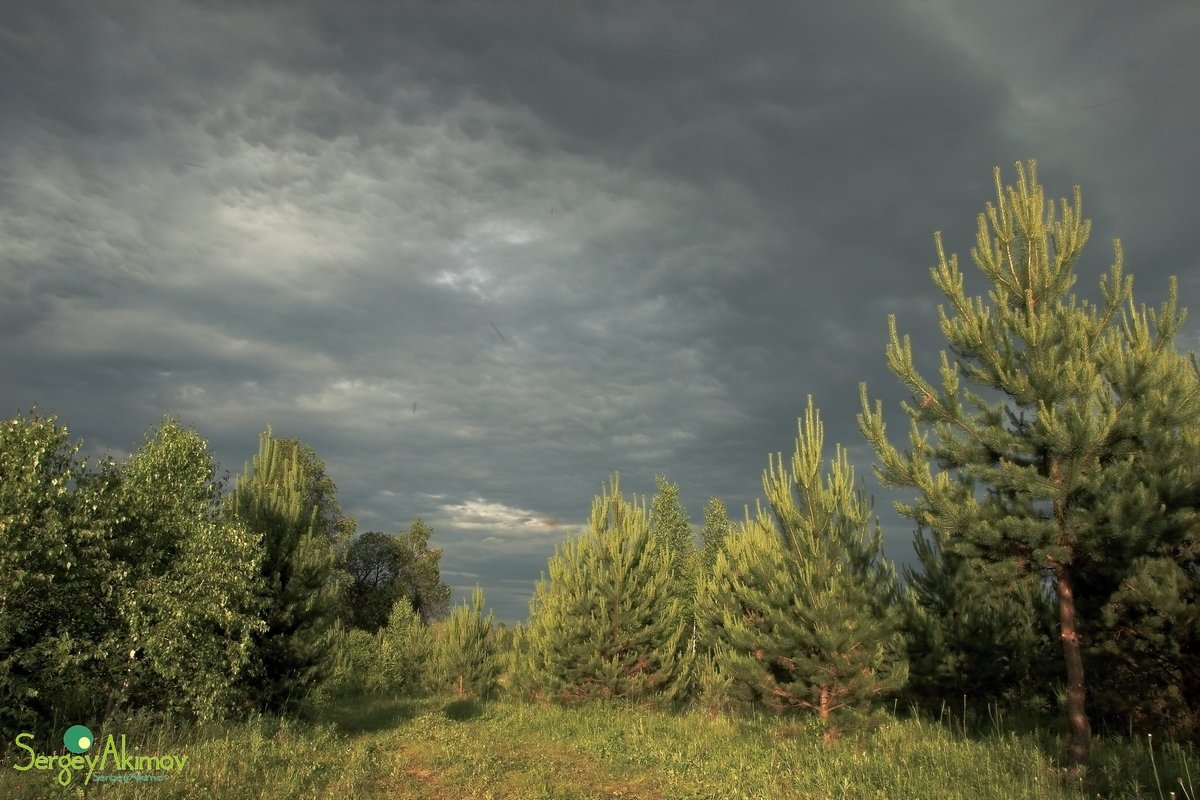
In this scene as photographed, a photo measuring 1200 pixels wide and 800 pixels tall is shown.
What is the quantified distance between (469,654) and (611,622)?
1188 cm

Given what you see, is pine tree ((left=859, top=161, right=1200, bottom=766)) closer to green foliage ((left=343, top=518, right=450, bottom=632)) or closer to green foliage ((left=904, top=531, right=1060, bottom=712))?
green foliage ((left=904, top=531, right=1060, bottom=712))

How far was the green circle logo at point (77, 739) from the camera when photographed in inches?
460

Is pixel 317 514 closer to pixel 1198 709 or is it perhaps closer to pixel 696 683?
pixel 696 683

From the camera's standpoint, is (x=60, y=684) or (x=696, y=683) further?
(x=696, y=683)

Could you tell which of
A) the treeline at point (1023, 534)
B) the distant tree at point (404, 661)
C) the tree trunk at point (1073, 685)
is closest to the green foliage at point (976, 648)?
the treeline at point (1023, 534)

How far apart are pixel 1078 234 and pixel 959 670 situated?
34.1 ft

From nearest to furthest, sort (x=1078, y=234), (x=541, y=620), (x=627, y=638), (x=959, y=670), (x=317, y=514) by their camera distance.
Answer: (x=1078, y=234)
(x=959, y=670)
(x=317, y=514)
(x=627, y=638)
(x=541, y=620)

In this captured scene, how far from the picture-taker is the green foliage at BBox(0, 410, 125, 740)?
36.1 ft

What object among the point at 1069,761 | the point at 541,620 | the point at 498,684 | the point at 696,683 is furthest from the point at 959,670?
the point at 498,684

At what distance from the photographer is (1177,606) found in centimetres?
1102

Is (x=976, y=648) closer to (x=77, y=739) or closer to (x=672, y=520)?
(x=77, y=739)

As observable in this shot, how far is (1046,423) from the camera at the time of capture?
10.4 m

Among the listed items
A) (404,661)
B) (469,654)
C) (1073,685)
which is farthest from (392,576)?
(1073,685)

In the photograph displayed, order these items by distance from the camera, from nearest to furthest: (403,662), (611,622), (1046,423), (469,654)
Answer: (1046,423) < (611,622) < (469,654) < (403,662)
